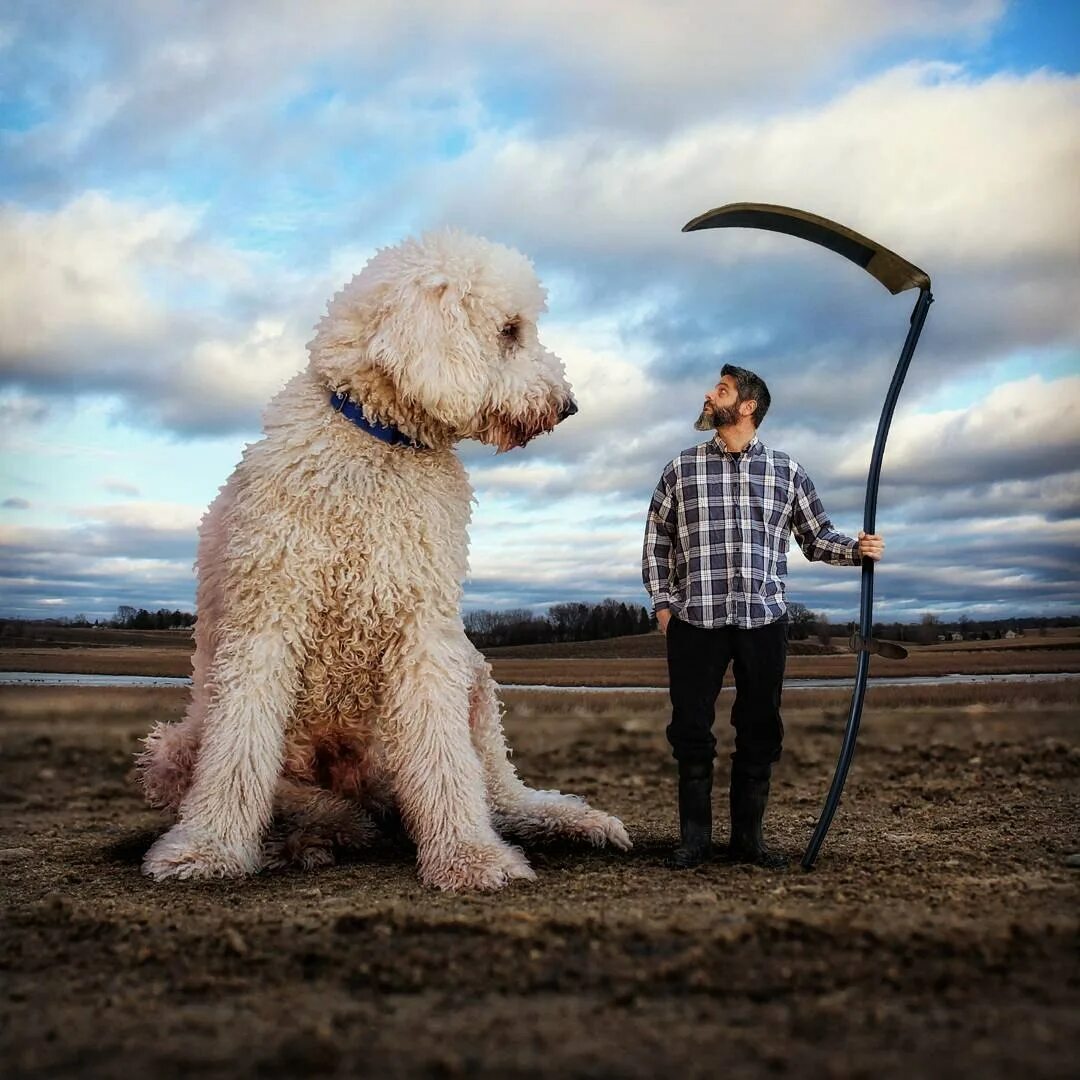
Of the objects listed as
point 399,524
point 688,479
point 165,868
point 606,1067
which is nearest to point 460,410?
point 399,524

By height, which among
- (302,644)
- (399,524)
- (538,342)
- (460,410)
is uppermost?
(538,342)

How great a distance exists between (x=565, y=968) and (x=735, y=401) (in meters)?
2.96

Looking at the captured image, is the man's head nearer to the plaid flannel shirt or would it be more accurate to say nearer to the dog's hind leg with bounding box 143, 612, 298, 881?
the plaid flannel shirt

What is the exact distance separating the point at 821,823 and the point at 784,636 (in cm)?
84

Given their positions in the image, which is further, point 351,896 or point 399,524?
point 399,524

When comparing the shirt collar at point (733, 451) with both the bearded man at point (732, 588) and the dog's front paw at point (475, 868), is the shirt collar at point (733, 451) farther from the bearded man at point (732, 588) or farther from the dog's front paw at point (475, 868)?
the dog's front paw at point (475, 868)

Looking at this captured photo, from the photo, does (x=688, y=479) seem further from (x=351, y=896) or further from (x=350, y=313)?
(x=351, y=896)

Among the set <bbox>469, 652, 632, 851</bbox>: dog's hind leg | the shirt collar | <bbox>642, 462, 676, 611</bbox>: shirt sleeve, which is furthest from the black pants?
the shirt collar

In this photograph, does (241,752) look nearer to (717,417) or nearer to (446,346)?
(446,346)

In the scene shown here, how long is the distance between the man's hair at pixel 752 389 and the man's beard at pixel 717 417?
0.06m

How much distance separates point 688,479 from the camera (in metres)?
5.21

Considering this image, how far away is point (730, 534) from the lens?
507 centimetres

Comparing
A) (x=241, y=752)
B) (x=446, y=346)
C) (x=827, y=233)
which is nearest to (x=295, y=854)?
(x=241, y=752)

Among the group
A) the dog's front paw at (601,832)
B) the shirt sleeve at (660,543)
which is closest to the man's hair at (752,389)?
the shirt sleeve at (660,543)
